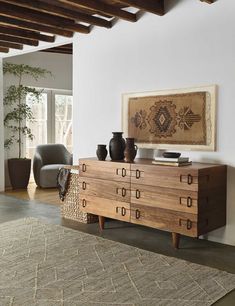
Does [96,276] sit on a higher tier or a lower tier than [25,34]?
lower

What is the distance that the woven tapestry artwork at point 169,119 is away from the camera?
4070 millimetres

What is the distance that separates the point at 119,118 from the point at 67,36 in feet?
4.89

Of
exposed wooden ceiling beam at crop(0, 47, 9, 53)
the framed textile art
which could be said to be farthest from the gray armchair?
the framed textile art

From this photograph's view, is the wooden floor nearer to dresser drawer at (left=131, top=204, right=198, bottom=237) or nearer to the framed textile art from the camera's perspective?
the framed textile art

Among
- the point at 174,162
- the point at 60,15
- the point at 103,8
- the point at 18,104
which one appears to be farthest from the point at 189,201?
the point at 18,104

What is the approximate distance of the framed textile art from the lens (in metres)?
4.00

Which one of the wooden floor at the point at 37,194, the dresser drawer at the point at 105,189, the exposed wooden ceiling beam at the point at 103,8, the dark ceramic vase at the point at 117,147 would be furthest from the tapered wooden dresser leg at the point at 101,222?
the exposed wooden ceiling beam at the point at 103,8

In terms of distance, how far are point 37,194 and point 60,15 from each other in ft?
10.6

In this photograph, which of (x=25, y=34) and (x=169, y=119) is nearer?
(x=169, y=119)

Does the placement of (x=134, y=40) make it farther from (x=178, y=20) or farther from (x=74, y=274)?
(x=74, y=274)

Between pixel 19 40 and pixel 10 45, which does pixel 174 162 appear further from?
pixel 10 45

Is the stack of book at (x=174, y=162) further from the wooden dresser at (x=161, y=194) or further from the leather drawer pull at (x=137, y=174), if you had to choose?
the leather drawer pull at (x=137, y=174)

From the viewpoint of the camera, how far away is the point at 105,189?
428 cm

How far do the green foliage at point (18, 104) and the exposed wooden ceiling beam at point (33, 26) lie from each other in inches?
86.9
